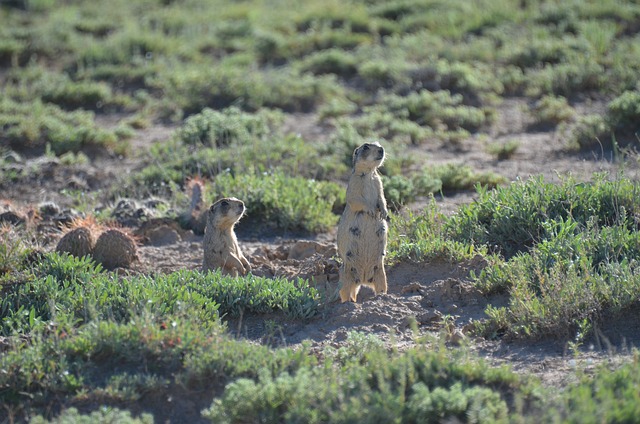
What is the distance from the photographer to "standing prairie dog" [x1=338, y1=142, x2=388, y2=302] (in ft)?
24.6

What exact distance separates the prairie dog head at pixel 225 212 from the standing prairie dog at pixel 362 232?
111 cm

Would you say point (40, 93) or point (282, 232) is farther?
point (40, 93)

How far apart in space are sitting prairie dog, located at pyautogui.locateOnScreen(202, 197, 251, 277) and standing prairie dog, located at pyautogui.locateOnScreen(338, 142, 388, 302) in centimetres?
109

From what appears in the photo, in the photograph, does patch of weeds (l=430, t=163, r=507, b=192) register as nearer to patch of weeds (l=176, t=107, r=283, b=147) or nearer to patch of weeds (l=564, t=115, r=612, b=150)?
patch of weeds (l=564, t=115, r=612, b=150)

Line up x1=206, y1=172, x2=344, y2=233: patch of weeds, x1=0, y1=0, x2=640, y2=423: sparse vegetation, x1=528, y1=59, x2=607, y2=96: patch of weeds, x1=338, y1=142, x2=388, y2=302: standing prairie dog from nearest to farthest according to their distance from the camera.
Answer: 1. x1=0, y1=0, x2=640, y2=423: sparse vegetation
2. x1=338, y1=142, x2=388, y2=302: standing prairie dog
3. x1=206, y1=172, x2=344, y2=233: patch of weeds
4. x1=528, y1=59, x2=607, y2=96: patch of weeds

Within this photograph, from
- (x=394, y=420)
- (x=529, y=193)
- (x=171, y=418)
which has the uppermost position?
(x=529, y=193)

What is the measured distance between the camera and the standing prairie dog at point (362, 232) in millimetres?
7488

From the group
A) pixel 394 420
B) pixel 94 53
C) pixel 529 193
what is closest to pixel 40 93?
pixel 94 53

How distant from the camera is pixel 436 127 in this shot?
496 inches

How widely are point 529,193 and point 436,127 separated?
4353 mm

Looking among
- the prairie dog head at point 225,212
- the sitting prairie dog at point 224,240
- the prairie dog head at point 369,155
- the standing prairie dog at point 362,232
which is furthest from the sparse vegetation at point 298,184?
the prairie dog head at point 369,155

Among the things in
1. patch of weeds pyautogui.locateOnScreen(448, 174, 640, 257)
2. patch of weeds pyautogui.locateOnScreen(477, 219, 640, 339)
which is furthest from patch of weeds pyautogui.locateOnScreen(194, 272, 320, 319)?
patch of weeds pyautogui.locateOnScreen(448, 174, 640, 257)

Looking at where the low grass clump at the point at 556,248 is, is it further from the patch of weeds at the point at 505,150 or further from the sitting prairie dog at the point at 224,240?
the patch of weeds at the point at 505,150

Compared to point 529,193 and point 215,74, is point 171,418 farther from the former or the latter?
point 215,74
